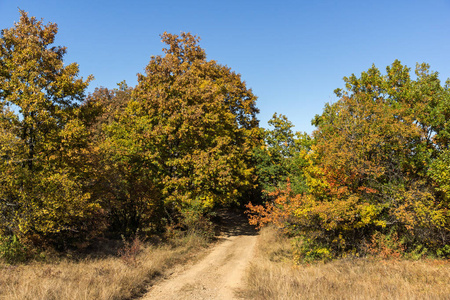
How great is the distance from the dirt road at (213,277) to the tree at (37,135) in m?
6.27

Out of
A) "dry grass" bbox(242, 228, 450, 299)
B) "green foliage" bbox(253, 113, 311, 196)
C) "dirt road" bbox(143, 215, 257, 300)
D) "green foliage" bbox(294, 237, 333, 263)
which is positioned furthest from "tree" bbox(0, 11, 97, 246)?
"green foliage" bbox(253, 113, 311, 196)

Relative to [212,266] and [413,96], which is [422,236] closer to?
[413,96]

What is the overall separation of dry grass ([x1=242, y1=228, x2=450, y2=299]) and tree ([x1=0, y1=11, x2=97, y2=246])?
32.9 feet

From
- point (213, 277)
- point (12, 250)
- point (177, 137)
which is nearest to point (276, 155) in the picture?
point (177, 137)

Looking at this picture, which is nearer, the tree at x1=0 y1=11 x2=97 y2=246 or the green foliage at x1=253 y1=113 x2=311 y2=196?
the tree at x1=0 y1=11 x2=97 y2=246

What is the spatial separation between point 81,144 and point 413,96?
20.5 metres

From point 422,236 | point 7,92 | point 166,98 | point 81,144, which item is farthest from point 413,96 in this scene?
point 7,92

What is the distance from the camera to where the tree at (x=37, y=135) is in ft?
42.5

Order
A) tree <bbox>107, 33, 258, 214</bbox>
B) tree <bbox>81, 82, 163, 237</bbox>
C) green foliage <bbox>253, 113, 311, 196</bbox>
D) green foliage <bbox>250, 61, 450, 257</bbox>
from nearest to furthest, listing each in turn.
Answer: green foliage <bbox>250, 61, 450, 257</bbox> → tree <bbox>81, 82, 163, 237</bbox> → tree <bbox>107, 33, 258, 214</bbox> → green foliage <bbox>253, 113, 311, 196</bbox>

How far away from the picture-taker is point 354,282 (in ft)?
32.0

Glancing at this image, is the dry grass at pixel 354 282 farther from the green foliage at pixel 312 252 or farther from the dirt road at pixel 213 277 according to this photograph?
the dirt road at pixel 213 277

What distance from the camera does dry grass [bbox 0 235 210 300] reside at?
8.29 m

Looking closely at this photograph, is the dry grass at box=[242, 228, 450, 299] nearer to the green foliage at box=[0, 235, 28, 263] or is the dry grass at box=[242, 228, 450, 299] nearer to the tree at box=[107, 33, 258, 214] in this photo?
the tree at box=[107, 33, 258, 214]

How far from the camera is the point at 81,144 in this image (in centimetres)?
1480
